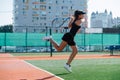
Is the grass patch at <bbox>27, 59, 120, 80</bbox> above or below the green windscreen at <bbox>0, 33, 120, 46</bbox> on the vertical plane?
above

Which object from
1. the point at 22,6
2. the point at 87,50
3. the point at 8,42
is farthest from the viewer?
the point at 22,6

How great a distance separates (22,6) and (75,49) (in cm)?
13161

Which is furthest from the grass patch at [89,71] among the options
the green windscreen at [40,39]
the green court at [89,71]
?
the green windscreen at [40,39]

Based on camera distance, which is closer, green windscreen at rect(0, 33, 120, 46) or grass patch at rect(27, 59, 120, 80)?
grass patch at rect(27, 59, 120, 80)

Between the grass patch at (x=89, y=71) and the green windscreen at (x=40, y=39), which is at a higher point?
the grass patch at (x=89, y=71)

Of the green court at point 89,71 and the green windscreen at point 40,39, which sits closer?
the green court at point 89,71

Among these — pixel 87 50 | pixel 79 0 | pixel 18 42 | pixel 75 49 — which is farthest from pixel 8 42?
pixel 79 0

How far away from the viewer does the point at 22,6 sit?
140625mm

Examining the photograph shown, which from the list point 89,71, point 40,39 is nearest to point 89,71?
point 89,71

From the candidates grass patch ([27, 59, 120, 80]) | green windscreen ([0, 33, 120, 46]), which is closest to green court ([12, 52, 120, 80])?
grass patch ([27, 59, 120, 80])

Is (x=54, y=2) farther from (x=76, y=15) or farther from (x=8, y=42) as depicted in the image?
(x=76, y=15)

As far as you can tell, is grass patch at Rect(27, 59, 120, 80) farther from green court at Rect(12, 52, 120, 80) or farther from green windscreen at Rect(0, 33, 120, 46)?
green windscreen at Rect(0, 33, 120, 46)

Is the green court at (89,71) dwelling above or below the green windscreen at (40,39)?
above

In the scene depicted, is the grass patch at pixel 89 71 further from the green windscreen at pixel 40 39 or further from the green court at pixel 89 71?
the green windscreen at pixel 40 39
